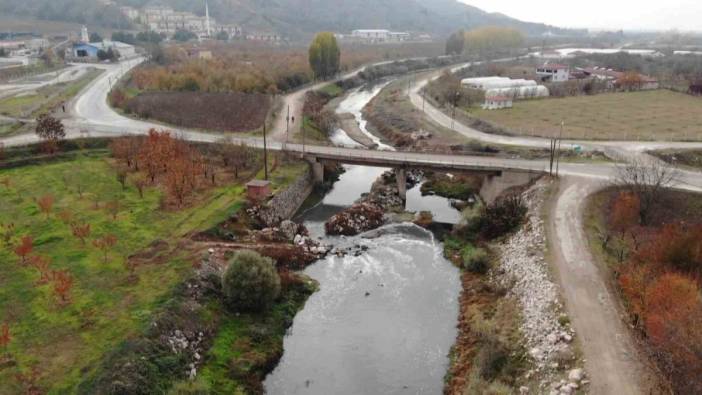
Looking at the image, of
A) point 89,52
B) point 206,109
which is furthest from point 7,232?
point 89,52

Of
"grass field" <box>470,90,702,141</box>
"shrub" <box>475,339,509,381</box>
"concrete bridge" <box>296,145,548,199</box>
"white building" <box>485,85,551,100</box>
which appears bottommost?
"shrub" <box>475,339,509,381</box>

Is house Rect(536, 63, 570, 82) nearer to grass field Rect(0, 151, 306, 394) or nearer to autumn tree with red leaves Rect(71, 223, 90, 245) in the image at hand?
grass field Rect(0, 151, 306, 394)

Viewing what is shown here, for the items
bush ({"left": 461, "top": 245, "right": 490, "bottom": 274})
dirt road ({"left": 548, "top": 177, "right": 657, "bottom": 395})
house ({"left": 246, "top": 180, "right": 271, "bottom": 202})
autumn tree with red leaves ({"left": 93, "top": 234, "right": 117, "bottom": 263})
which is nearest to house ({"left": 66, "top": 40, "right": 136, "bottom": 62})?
house ({"left": 246, "top": 180, "right": 271, "bottom": 202})

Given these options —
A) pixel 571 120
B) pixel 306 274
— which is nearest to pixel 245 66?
pixel 571 120

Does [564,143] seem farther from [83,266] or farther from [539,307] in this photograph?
[83,266]

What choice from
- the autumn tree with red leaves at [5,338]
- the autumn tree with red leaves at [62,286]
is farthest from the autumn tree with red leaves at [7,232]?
the autumn tree with red leaves at [5,338]

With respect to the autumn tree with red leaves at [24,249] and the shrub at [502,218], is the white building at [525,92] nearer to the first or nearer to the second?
the shrub at [502,218]
